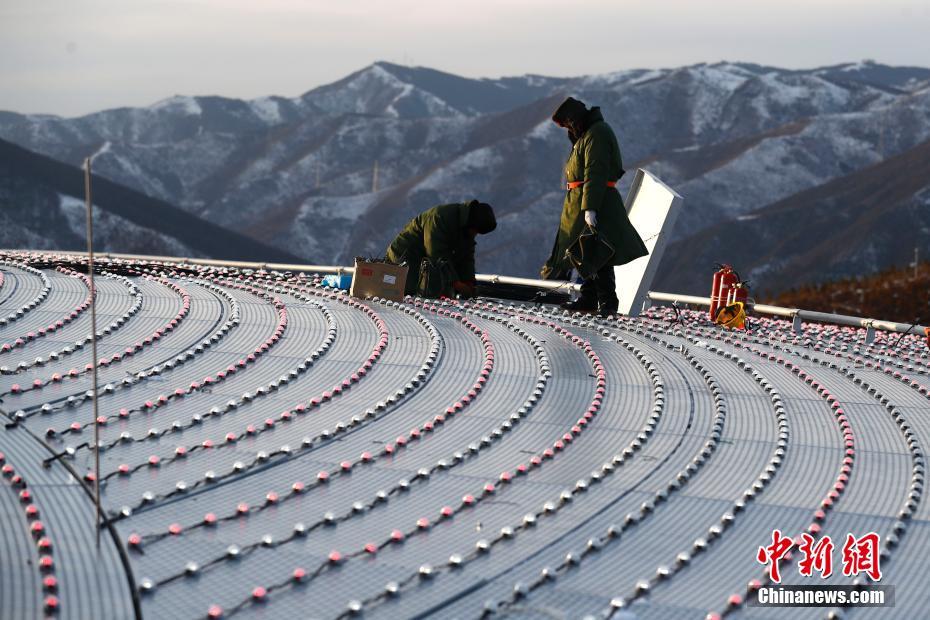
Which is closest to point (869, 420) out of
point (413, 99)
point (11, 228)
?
point (11, 228)

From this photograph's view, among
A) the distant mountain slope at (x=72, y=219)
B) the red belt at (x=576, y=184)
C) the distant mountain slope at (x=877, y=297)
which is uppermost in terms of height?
the red belt at (x=576, y=184)

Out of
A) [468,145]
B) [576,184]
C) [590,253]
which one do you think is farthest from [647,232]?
[468,145]

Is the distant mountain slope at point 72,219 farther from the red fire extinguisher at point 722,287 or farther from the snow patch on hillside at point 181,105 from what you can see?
the snow patch on hillside at point 181,105

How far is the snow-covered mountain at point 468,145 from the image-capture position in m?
90.2

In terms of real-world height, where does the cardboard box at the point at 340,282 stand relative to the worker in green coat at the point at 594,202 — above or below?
below

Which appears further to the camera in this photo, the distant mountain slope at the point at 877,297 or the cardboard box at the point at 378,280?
the distant mountain slope at the point at 877,297

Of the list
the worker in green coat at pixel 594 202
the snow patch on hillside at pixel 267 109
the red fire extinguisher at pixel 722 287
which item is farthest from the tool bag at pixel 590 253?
the snow patch on hillside at pixel 267 109

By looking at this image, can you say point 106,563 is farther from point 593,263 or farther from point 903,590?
point 593,263

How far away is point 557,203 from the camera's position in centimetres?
8675

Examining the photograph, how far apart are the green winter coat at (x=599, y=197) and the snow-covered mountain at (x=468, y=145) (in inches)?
2565

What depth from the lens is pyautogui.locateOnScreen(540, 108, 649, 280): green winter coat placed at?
36.2 feet

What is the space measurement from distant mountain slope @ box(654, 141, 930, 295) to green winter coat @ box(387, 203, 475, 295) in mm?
53975

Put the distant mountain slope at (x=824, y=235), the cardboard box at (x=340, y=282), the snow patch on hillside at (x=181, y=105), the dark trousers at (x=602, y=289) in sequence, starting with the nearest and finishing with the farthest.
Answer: the dark trousers at (x=602, y=289) < the cardboard box at (x=340, y=282) < the distant mountain slope at (x=824, y=235) < the snow patch on hillside at (x=181, y=105)

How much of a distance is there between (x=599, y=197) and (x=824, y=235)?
2570 inches
